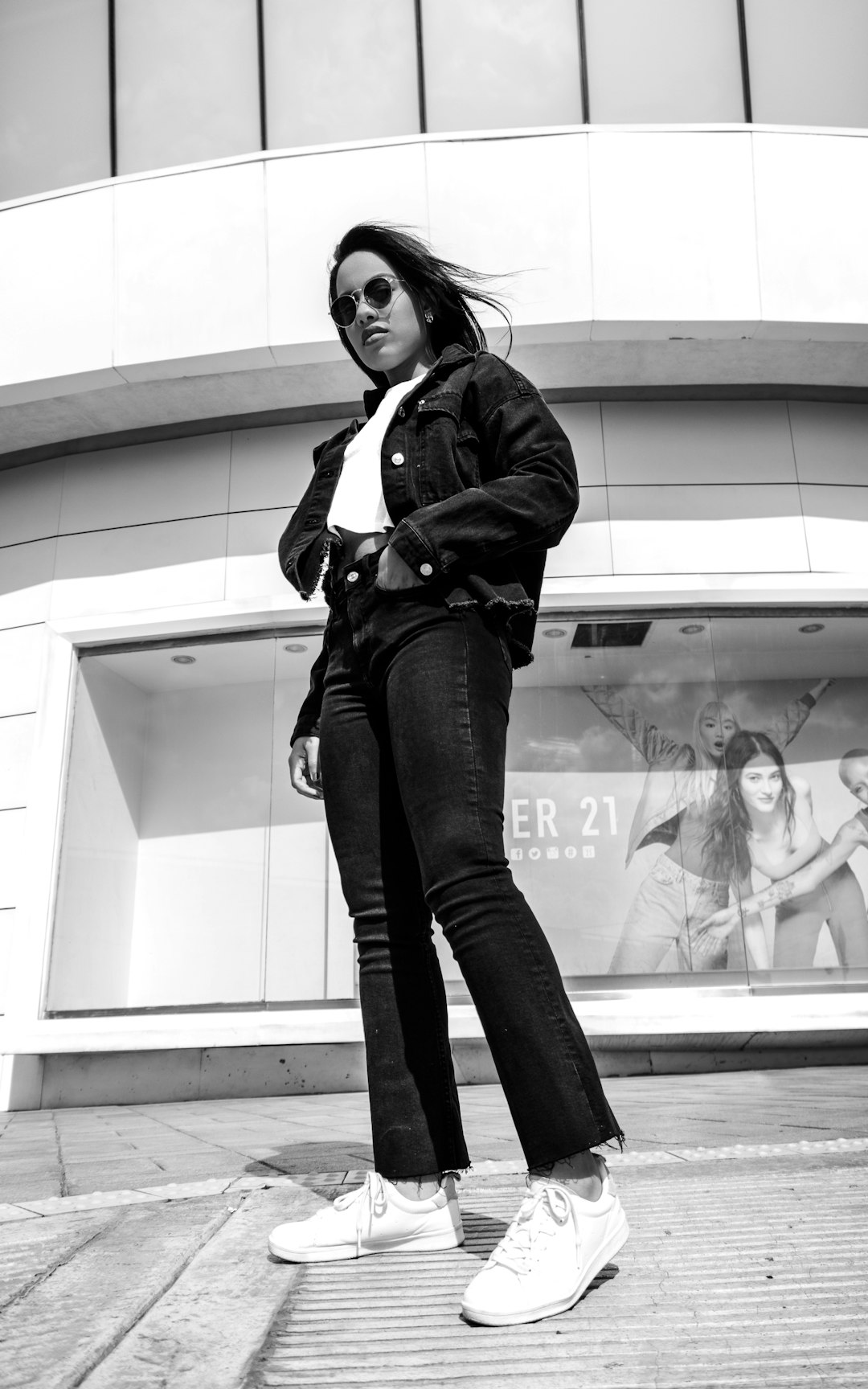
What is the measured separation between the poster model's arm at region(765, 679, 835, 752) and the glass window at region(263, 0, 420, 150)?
4848 mm

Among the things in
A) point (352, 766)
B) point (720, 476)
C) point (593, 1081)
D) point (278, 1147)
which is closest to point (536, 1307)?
point (593, 1081)

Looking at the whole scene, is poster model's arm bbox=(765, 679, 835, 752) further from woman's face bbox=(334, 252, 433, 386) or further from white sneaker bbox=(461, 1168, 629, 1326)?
white sneaker bbox=(461, 1168, 629, 1326)

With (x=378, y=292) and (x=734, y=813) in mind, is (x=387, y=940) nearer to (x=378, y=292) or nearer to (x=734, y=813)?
(x=378, y=292)

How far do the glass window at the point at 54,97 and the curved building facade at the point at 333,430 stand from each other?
35 millimetres

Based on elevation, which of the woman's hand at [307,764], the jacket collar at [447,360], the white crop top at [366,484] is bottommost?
the woman's hand at [307,764]

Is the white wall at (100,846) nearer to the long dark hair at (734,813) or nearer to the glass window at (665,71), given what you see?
the long dark hair at (734,813)

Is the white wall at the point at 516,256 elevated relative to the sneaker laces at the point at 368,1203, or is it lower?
elevated

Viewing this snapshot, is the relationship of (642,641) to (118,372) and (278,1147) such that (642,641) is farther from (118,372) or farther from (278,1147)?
(278,1147)

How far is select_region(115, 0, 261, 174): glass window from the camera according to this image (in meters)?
7.38

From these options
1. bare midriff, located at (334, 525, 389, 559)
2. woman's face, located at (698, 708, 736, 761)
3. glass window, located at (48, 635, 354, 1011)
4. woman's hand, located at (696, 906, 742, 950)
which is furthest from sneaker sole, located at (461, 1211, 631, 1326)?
woman's face, located at (698, 708, 736, 761)

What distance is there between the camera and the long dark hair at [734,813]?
6.49m

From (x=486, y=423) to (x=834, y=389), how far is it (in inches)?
241

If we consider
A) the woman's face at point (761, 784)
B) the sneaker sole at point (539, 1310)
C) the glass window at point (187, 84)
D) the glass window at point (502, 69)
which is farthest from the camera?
the glass window at point (187, 84)

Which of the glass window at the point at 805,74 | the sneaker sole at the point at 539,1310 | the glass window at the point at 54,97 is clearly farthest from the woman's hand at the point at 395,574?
the glass window at the point at 54,97
